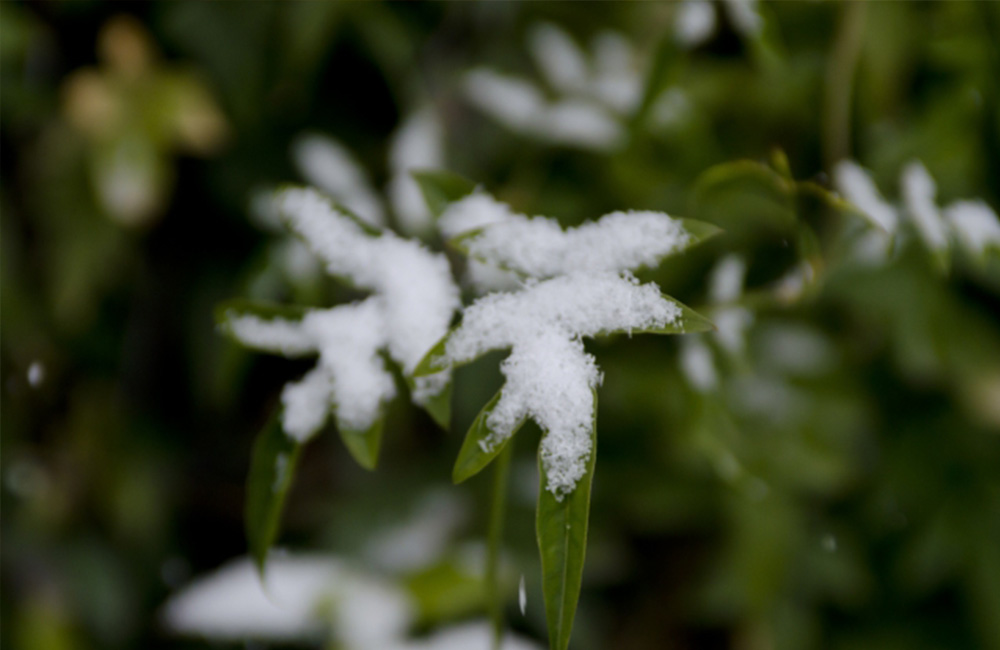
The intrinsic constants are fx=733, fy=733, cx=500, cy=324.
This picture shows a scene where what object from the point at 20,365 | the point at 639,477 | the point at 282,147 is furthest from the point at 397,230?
the point at 20,365

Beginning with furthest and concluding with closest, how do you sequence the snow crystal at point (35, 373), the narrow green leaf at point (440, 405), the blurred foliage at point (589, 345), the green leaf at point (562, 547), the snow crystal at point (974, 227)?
1. the snow crystal at point (35, 373)
2. the blurred foliage at point (589, 345)
3. the snow crystal at point (974, 227)
4. the narrow green leaf at point (440, 405)
5. the green leaf at point (562, 547)

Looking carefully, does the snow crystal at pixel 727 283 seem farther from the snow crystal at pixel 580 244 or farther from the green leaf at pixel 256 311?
the green leaf at pixel 256 311

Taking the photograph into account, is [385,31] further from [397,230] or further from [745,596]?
[745,596]

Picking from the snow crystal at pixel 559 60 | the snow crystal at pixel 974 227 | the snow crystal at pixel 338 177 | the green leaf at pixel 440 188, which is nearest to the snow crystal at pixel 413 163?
the snow crystal at pixel 338 177

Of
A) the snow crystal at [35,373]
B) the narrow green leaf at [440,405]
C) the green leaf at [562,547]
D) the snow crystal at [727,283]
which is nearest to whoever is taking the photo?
the green leaf at [562,547]

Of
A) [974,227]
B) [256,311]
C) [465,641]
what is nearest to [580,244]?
[256,311]

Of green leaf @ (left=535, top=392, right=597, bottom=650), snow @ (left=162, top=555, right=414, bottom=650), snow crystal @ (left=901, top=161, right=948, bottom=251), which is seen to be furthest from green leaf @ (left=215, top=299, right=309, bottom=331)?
snow crystal @ (left=901, top=161, right=948, bottom=251)
